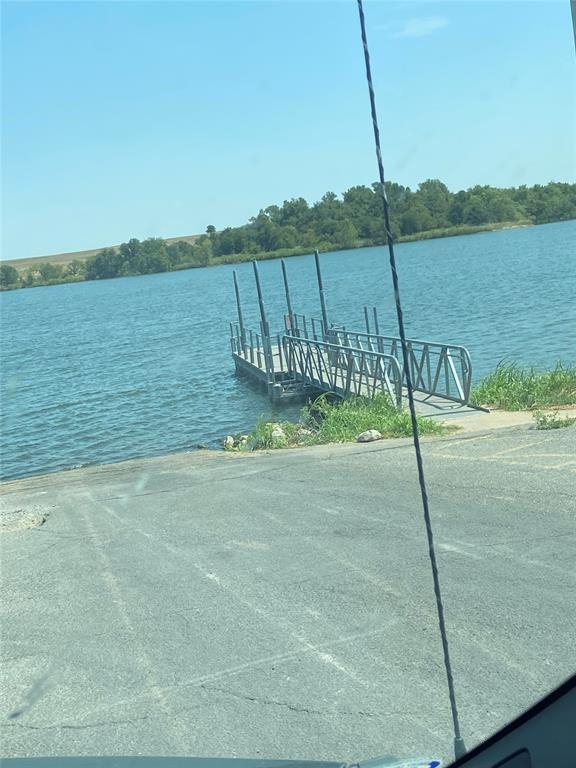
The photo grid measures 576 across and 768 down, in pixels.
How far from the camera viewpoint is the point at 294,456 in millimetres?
12367

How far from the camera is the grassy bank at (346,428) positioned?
13195mm

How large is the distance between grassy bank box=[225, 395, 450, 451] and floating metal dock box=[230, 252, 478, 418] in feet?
1.47

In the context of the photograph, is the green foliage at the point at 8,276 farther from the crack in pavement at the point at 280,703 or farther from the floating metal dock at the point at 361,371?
the crack in pavement at the point at 280,703

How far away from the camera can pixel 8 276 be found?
110938 mm

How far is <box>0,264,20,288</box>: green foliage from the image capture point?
106000mm

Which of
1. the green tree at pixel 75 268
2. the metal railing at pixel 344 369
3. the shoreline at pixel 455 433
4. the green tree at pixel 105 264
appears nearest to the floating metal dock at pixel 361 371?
the metal railing at pixel 344 369

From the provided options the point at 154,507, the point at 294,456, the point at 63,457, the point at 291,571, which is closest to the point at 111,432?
the point at 63,457

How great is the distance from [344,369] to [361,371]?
1964mm

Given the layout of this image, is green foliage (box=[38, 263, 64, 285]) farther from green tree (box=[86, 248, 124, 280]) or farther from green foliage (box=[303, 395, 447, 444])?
green foliage (box=[303, 395, 447, 444])

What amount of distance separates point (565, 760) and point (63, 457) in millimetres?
18494

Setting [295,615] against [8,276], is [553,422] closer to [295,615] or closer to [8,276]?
[295,615]

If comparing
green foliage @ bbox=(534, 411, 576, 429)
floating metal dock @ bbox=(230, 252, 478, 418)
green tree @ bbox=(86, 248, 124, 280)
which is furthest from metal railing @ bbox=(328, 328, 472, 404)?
green tree @ bbox=(86, 248, 124, 280)

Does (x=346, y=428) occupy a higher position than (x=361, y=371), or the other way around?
(x=361, y=371)

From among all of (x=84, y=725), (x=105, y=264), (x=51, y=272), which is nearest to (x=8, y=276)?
(x=105, y=264)
